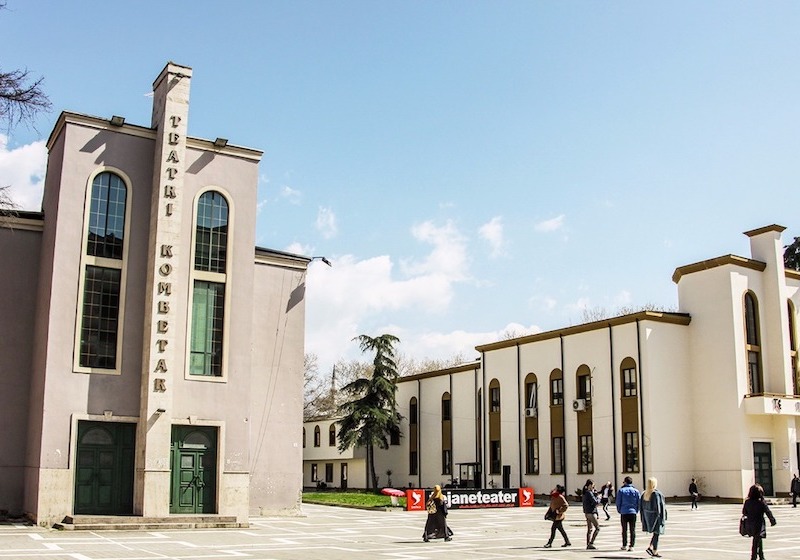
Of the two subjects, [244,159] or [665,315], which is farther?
[665,315]

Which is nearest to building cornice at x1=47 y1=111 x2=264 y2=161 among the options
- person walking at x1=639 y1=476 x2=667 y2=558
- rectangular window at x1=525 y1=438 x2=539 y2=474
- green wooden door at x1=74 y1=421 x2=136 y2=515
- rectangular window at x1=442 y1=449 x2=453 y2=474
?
green wooden door at x1=74 y1=421 x2=136 y2=515

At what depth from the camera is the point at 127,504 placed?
1072 inches

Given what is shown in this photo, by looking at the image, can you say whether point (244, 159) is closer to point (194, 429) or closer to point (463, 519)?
point (194, 429)

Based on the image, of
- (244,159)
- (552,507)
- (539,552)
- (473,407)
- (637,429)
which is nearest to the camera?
(539,552)

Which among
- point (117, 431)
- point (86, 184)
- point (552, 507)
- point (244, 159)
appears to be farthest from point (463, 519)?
point (86, 184)

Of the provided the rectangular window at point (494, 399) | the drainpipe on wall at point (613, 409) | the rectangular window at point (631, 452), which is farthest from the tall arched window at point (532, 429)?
the rectangular window at point (631, 452)

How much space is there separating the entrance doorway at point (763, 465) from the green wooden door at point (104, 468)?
29.8 meters

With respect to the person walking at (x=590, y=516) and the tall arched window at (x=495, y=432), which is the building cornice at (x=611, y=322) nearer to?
the tall arched window at (x=495, y=432)

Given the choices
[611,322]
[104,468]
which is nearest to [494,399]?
[611,322]

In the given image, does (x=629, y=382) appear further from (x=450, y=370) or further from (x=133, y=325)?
(x=133, y=325)

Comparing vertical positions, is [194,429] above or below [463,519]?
above

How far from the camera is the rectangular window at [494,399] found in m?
52.7

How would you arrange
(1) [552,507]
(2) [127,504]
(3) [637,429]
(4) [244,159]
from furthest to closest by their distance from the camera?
(3) [637,429] → (4) [244,159] → (2) [127,504] → (1) [552,507]

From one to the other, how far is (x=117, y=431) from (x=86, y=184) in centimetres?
807
